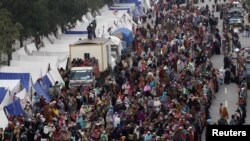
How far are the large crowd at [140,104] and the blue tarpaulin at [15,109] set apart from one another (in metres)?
0.22

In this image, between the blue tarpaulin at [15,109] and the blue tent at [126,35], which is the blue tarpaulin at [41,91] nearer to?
the blue tarpaulin at [15,109]

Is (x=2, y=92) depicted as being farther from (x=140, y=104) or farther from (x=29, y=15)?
(x=29, y=15)

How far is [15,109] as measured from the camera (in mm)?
25062

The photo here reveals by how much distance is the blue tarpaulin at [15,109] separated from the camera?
24562 mm

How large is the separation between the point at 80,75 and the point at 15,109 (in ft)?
22.5

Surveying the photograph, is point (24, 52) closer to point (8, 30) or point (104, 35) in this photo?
point (8, 30)

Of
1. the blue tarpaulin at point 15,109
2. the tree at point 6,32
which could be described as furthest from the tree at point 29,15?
the blue tarpaulin at point 15,109

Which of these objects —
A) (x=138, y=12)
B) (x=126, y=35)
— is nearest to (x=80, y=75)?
(x=126, y=35)

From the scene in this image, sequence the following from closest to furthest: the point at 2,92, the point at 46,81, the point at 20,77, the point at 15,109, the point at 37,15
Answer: the point at 15,109 → the point at 2,92 → the point at 20,77 → the point at 46,81 → the point at 37,15

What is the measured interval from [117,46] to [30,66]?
933cm

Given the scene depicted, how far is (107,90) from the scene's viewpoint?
2906cm

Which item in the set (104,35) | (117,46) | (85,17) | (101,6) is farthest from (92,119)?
(101,6)

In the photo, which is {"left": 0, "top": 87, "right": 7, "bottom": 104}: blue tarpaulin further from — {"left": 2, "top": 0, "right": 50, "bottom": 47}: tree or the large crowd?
{"left": 2, "top": 0, "right": 50, "bottom": 47}: tree

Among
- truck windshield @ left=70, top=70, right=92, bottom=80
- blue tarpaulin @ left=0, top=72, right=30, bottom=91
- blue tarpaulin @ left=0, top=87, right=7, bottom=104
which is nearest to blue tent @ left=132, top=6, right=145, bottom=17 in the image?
truck windshield @ left=70, top=70, right=92, bottom=80
